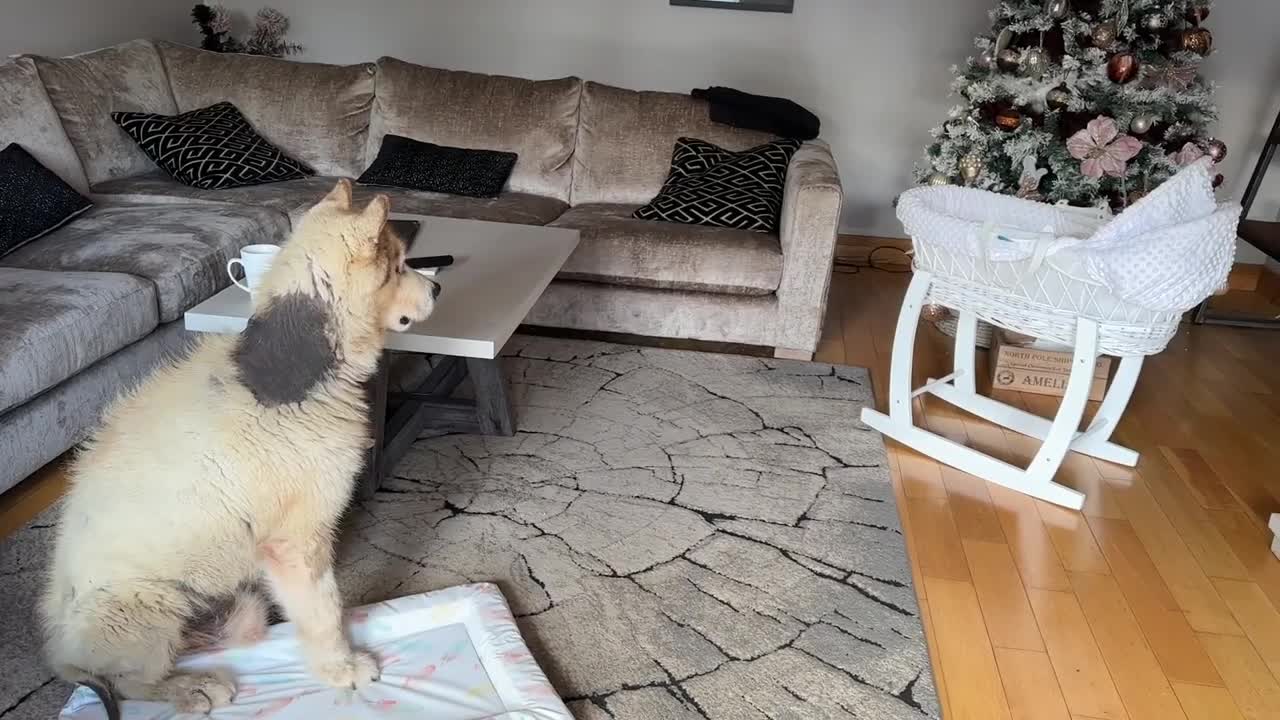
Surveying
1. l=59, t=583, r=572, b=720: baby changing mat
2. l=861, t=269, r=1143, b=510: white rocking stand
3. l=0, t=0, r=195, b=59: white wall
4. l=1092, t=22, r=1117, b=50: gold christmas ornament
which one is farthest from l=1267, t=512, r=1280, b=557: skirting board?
l=0, t=0, r=195, b=59: white wall

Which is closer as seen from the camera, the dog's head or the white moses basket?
the dog's head

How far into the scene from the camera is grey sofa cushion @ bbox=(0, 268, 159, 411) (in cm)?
214

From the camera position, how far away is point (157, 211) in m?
3.12

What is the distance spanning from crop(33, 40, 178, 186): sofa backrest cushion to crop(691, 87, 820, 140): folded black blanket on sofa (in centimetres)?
225

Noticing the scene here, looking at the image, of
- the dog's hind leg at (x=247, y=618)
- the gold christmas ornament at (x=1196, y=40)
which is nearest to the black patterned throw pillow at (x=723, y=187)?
the gold christmas ornament at (x=1196, y=40)

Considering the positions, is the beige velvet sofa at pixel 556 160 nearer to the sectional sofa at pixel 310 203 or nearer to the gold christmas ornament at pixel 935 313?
the sectional sofa at pixel 310 203

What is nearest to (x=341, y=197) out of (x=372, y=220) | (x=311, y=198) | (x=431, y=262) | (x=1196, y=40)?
(x=372, y=220)

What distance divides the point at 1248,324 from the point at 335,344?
3927mm

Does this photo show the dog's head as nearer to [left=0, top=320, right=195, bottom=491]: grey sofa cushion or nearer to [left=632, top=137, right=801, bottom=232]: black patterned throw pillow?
[left=0, top=320, right=195, bottom=491]: grey sofa cushion

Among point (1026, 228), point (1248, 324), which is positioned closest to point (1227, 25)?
point (1248, 324)

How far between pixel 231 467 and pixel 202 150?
2.61m

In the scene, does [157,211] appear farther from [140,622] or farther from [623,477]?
[140,622]

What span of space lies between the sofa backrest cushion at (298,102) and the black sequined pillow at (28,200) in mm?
1007

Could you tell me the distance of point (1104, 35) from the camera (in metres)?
3.28
